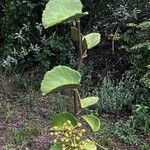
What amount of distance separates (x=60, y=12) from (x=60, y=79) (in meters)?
0.32

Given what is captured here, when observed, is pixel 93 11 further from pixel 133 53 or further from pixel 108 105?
pixel 108 105

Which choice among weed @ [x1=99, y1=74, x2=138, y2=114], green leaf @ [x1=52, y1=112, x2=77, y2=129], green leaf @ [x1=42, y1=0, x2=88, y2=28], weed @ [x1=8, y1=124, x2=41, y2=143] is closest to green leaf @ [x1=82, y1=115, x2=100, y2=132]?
green leaf @ [x1=52, y1=112, x2=77, y2=129]

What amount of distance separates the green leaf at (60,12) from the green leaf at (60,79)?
24 cm

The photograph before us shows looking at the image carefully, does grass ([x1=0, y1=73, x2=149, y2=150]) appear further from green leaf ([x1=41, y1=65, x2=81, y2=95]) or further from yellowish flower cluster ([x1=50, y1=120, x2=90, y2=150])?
green leaf ([x1=41, y1=65, x2=81, y2=95])

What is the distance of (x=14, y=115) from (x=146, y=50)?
5.13ft

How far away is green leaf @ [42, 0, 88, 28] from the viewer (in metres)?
2.15

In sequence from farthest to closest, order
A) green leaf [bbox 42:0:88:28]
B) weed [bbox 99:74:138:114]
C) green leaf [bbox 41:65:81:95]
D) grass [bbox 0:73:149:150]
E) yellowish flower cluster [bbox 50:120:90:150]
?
weed [bbox 99:74:138:114] → grass [bbox 0:73:149:150] → yellowish flower cluster [bbox 50:120:90:150] → green leaf [bbox 41:65:81:95] → green leaf [bbox 42:0:88:28]

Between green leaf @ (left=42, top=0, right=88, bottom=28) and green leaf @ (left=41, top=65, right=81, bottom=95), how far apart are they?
240mm

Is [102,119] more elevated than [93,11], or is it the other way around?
[93,11]

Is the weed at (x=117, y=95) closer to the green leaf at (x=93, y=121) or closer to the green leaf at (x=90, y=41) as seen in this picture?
the green leaf at (x=93, y=121)

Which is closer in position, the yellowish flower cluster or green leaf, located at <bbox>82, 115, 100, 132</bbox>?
the yellowish flower cluster

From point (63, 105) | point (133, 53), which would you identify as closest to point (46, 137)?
point (63, 105)

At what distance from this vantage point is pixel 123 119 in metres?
4.63

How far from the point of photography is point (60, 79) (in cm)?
227
